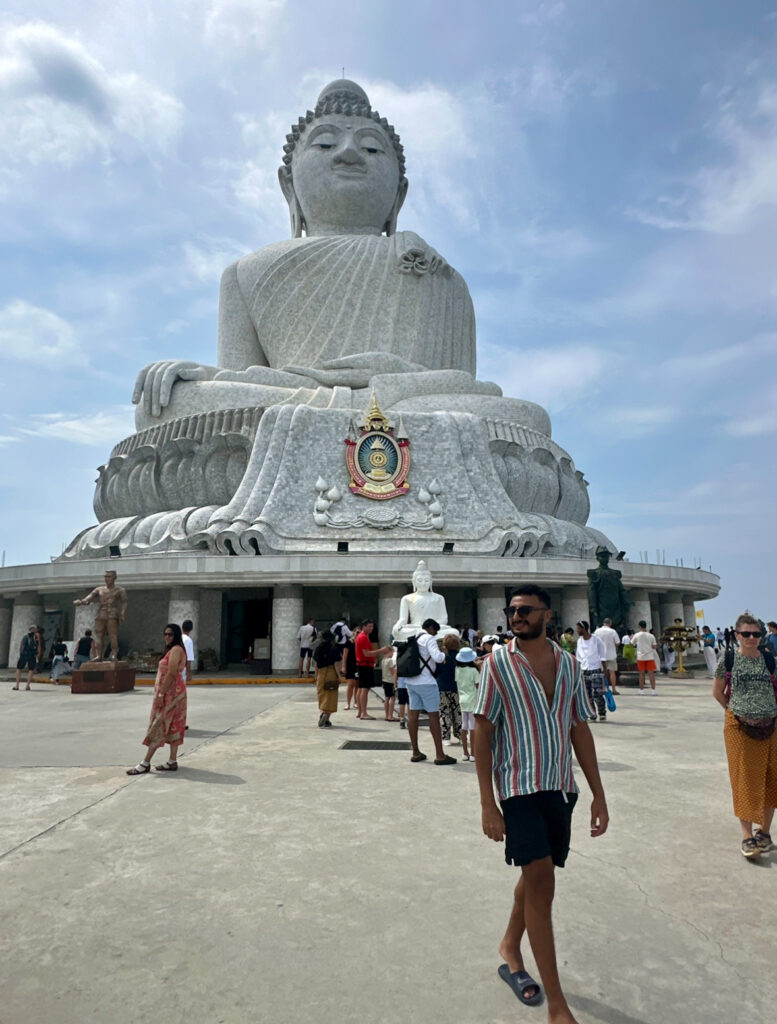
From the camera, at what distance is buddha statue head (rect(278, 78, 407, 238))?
24.2m

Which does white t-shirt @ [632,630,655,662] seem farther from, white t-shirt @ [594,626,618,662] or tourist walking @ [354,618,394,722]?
tourist walking @ [354,618,394,722]

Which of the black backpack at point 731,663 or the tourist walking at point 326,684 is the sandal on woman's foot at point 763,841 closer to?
the black backpack at point 731,663

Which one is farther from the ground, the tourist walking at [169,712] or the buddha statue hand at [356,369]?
the buddha statue hand at [356,369]

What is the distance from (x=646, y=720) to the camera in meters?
7.92

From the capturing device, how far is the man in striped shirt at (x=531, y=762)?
218cm

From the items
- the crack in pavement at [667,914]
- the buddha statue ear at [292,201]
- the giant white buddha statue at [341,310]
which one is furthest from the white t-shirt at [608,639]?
the buddha statue ear at [292,201]

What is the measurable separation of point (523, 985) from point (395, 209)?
27727 mm

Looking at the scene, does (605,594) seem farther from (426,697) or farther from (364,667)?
(426,697)

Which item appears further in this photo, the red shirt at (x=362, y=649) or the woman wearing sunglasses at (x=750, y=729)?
the red shirt at (x=362, y=649)

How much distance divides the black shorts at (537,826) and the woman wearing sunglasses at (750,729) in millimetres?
1752

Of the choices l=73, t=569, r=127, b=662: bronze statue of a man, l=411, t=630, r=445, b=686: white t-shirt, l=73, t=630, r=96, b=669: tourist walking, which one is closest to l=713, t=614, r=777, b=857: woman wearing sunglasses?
l=411, t=630, r=445, b=686: white t-shirt

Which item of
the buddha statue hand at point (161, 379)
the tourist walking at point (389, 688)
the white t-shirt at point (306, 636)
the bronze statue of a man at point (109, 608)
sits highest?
the buddha statue hand at point (161, 379)

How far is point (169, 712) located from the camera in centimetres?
529

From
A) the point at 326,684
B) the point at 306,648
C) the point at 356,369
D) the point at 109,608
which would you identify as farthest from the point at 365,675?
the point at 356,369
